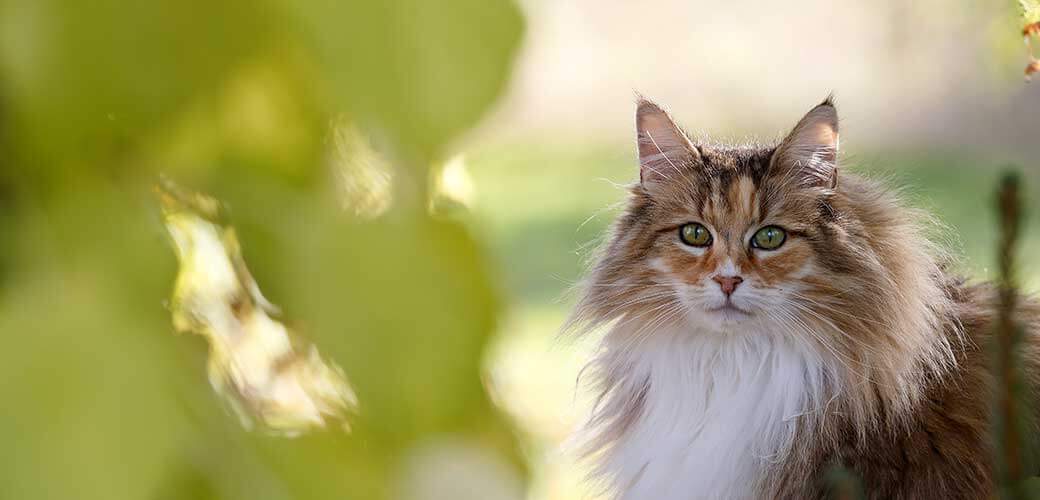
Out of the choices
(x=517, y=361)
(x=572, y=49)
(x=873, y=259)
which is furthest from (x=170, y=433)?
(x=572, y=49)

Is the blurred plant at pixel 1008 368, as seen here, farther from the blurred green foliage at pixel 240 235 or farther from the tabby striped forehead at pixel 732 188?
the tabby striped forehead at pixel 732 188

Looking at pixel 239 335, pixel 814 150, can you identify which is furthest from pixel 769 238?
pixel 239 335

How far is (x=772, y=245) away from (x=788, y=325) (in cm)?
9

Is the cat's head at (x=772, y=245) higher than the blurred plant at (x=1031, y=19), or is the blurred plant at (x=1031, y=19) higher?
the cat's head at (x=772, y=245)

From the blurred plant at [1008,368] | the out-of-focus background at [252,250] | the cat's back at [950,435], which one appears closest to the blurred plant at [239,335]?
the out-of-focus background at [252,250]

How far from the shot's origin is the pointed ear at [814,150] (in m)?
1.30

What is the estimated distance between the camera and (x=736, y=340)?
136cm

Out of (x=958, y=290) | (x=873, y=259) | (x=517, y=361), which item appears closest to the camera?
(x=873, y=259)

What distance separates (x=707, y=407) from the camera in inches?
54.7

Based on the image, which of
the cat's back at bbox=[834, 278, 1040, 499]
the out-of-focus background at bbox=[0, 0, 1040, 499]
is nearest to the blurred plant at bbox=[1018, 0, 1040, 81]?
the cat's back at bbox=[834, 278, 1040, 499]

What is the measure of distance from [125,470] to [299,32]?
10cm

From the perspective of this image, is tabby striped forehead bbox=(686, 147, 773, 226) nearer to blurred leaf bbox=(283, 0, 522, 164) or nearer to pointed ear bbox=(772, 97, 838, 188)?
pointed ear bbox=(772, 97, 838, 188)

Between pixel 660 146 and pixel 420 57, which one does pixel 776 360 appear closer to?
pixel 660 146

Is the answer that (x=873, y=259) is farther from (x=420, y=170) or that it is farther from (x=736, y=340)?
(x=420, y=170)
